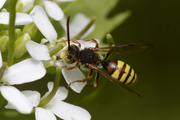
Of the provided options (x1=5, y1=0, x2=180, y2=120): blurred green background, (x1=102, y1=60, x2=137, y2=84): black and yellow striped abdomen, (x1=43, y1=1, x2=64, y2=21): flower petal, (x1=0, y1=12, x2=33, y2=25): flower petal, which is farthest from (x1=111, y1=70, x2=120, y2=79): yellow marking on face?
(x1=5, y1=0, x2=180, y2=120): blurred green background

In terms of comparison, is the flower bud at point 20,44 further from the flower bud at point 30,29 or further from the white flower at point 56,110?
the white flower at point 56,110

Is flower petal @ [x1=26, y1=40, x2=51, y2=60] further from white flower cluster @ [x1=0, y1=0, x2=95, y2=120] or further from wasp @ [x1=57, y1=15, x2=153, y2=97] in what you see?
wasp @ [x1=57, y1=15, x2=153, y2=97]

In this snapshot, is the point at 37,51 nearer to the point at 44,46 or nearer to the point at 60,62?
the point at 44,46

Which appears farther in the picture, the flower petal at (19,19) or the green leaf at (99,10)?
the green leaf at (99,10)

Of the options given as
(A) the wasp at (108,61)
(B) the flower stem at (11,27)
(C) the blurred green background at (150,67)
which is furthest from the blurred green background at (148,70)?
(B) the flower stem at (11,27)

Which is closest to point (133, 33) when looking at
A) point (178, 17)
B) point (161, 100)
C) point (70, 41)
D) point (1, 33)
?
point (178, 17)

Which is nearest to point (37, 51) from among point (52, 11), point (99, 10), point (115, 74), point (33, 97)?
point (33, 97)
